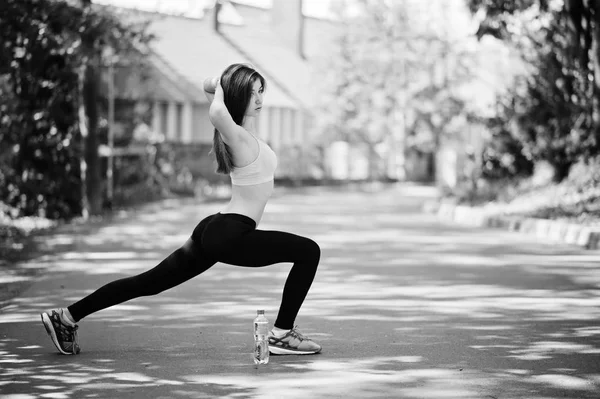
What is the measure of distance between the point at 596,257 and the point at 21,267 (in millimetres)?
7006

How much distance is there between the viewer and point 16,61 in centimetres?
1678

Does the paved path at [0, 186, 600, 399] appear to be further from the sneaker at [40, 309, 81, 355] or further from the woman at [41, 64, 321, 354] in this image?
the woman at [41, 64, 321, 354]

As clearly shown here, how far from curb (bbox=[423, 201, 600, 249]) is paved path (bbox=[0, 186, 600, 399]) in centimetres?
86

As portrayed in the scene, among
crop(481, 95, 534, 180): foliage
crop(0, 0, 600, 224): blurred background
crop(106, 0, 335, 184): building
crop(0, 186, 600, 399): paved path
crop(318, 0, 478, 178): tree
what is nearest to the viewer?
crop(0, 186, 600, 399): paved path

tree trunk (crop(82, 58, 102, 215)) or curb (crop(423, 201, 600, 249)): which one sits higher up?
tree trunk (crop(82, 58, 102, 215))

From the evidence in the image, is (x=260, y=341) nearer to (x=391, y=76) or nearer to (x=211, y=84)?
(x=211, y=84)

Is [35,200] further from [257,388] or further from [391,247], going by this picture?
[257,388]

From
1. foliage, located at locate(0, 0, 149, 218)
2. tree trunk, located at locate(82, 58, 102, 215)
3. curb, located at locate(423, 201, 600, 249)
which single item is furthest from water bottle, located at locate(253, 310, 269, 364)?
tree trunk, located at locate(82, 58, 102, 215)

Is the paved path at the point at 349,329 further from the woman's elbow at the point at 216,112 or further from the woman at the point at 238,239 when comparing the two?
the woman's elbow at the point at 216,112

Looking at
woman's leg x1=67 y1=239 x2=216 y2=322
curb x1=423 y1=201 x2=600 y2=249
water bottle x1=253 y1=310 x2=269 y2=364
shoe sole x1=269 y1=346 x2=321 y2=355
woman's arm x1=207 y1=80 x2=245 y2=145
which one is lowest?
curb x1=423 y1=201 x2=600 y2=249

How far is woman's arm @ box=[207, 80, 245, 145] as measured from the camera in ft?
22.9

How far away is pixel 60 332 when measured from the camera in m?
7.51

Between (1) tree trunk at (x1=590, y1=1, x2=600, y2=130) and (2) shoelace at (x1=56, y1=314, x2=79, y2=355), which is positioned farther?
(1) tree trunk at (x1=590, y1=1, x2=600, y2=130)

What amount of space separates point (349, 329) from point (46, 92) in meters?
12.3
